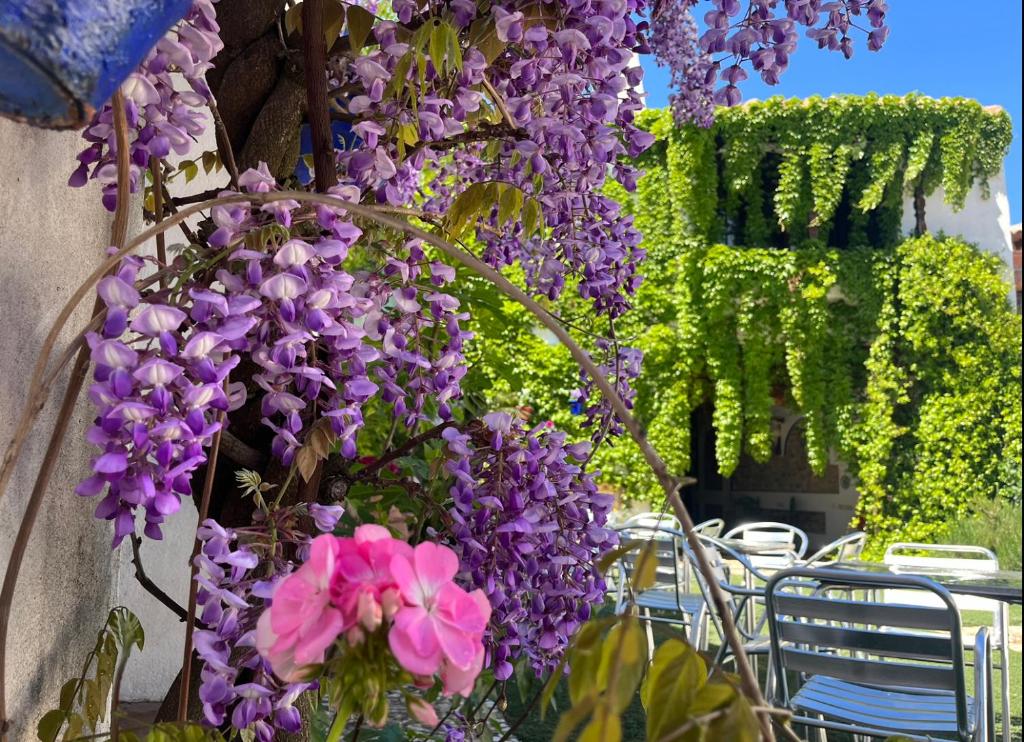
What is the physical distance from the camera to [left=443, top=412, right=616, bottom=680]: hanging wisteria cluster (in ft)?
3.66

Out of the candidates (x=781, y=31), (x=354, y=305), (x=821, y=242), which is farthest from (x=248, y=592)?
(x=821, y=242)

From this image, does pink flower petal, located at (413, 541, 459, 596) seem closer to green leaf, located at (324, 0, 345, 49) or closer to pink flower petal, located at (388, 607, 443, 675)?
pink flower petal, located at (388, 607, 443, 675)

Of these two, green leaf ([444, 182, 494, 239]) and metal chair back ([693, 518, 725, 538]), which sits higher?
green leaf ([444, 182, 494, 239])

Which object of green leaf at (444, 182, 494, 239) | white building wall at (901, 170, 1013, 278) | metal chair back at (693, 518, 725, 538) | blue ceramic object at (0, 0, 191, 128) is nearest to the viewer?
blue ceramic object at (0, 0, 191, 128)

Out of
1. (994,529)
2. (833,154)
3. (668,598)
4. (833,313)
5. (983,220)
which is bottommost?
(994,529)

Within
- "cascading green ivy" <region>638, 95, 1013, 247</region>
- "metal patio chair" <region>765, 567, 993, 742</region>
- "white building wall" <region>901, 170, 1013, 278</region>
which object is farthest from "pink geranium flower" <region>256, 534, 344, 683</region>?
"white building wall" <region>901, 170, 1013, 278</region>

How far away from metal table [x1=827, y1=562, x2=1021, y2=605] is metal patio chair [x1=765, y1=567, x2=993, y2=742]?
0.52 m

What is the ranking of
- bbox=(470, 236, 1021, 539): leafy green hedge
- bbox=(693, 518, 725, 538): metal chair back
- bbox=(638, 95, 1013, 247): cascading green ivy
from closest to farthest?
bbox=(693, 518, 725, 538): metal chair back < bbox=(470, 236, 1021, 539): leafy green hedge < bbox=(638, 95, 1013, 247): cascading green ivy

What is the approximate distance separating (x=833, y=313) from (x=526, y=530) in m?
11.4

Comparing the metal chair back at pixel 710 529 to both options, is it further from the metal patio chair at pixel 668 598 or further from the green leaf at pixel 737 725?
the green leaf at pixel 737 725

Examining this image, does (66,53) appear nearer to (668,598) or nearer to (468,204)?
(468,204)

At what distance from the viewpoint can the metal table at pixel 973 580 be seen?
3.30m

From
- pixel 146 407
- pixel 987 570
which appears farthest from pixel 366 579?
pixel 987 570

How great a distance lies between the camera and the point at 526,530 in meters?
1.09
